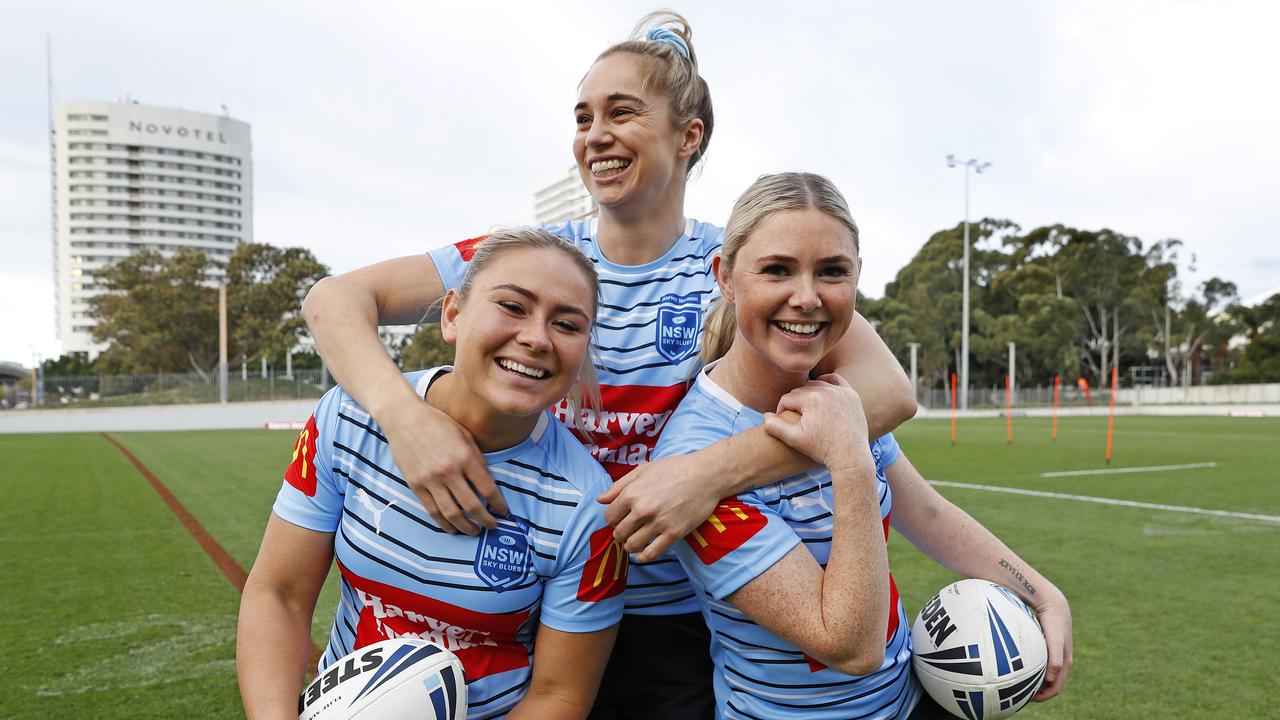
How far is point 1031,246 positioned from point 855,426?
67.8 metres

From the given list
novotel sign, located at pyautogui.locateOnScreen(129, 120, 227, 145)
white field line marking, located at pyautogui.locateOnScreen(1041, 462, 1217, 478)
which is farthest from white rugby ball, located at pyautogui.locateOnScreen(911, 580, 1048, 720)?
novotel sign, located at pyautogui.locateOnScreen(129, 120, 227, 145)

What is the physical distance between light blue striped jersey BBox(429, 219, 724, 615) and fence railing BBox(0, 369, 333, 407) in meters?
36.5

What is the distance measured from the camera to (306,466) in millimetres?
2061

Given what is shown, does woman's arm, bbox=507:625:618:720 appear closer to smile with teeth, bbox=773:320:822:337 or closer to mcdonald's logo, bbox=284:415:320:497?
mcdonald's logo, bbox=284:415:320:497

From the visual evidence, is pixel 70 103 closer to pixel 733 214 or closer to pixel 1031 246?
pixel 1031 246

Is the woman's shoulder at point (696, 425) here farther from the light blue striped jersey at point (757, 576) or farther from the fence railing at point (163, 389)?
the fence railing at point (163, 389)

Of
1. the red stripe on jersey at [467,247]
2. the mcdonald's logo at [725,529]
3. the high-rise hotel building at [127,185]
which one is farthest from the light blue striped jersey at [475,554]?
the high-rise hotel building at [127,185]

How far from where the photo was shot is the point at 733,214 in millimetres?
2033

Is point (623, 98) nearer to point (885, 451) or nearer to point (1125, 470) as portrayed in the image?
point (885, 451)

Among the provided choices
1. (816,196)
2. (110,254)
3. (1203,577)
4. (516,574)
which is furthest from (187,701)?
(110,254)

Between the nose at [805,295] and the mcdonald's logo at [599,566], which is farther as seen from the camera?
the mcdonald's logo at [599,566]

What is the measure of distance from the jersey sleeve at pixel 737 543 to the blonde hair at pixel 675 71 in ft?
3.57

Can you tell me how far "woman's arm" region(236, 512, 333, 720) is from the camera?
1923mm

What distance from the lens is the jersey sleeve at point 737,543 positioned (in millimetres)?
1798
